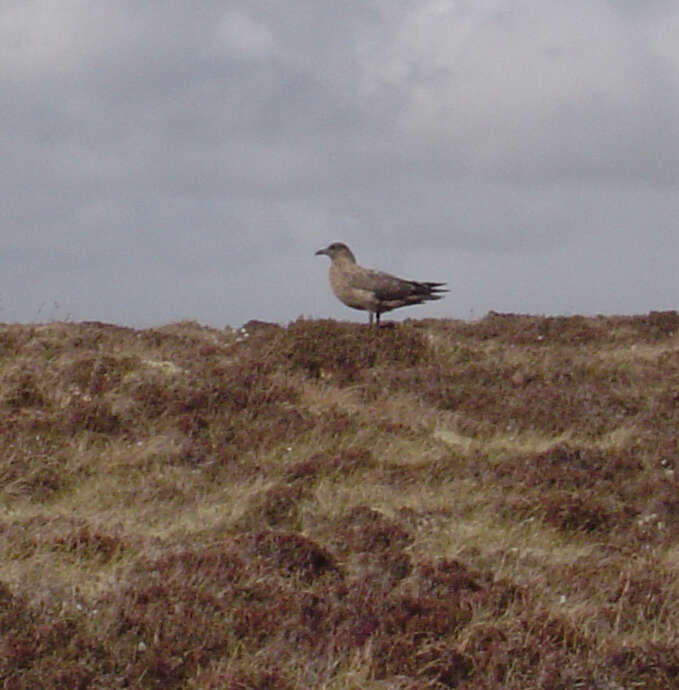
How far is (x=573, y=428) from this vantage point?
14906 mm

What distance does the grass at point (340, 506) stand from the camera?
7.52 m

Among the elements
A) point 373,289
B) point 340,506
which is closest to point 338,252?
point 373,289

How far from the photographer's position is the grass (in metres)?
7.52

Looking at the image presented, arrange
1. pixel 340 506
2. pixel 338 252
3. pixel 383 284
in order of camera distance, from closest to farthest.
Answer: pixel 340 506
pixel 383 284
pixel 338 252

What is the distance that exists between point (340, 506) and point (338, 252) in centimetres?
929

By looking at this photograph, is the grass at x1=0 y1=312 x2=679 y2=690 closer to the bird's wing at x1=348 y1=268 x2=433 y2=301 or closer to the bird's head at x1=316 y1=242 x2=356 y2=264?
the bird's wing at x1=348 y1=268 x2=433 y2=301

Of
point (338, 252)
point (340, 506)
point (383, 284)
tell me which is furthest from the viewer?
point (338, 252)

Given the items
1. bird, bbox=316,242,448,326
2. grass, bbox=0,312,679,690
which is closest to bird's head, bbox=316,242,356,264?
bird, bbox=316,242,448,326

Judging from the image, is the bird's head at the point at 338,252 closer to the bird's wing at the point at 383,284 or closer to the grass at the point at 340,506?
the bird's wing at the point at 383,284

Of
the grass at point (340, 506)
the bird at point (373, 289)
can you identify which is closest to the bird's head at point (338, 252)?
the bird at point (373, 289)

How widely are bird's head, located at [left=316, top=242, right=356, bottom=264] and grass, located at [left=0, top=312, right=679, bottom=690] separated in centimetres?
176

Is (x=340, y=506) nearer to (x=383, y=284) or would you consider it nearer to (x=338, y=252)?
(x=383, y=284)

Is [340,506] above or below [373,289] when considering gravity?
below

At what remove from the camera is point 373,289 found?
62.7 ft
